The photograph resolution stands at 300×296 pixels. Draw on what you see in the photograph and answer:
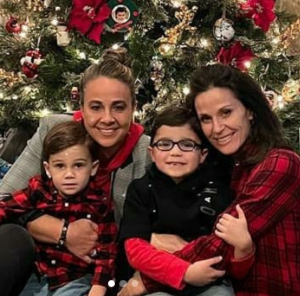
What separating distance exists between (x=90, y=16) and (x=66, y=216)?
3.73 ft

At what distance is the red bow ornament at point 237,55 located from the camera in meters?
2.62

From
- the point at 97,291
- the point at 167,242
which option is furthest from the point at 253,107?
the point at 97,291

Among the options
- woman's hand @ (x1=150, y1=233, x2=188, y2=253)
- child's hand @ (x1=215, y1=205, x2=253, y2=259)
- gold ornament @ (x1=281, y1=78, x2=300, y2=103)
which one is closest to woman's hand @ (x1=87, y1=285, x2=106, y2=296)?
woman's hand @ (x1=150, y1=233, x2=188, y2=253)

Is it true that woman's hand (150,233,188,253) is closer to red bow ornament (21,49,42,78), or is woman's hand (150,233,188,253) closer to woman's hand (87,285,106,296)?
woman's hand (87,285,106,296)

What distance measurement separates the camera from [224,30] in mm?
2549

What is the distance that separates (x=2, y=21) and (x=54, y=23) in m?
1.50

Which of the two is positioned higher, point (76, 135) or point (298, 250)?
point (76, 135)

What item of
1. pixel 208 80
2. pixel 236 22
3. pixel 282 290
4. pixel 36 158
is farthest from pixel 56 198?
pixel 236 22

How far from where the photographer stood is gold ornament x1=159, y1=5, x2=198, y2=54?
2.57 metres

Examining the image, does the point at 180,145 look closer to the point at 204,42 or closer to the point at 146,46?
the point at 146,46

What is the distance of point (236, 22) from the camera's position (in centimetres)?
285

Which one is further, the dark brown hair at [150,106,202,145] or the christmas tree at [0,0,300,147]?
the christmas tree at [0,0,300,147]

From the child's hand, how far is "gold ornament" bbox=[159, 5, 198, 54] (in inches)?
51.1

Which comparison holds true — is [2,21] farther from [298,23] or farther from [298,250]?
[298,250]
